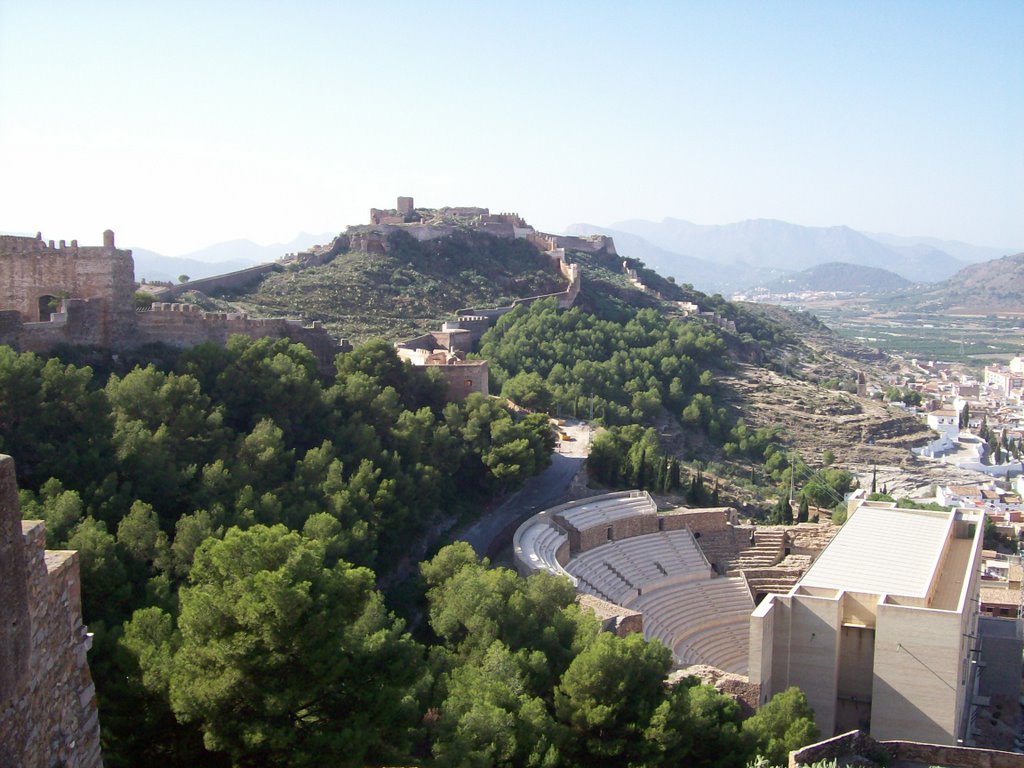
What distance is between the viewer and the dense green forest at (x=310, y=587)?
9.95 metres

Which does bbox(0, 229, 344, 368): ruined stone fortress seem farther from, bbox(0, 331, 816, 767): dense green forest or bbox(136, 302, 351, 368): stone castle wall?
bbox(0, 331, 816, 767): dense green forest

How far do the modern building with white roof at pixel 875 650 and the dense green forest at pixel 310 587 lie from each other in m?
1.93

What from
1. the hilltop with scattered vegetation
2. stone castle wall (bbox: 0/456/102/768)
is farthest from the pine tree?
stone castle wall (bbox: 0/456/102/768)

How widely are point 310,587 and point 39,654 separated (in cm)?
386

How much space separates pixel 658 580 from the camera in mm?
23922

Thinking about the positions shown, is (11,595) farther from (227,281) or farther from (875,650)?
(227,281)

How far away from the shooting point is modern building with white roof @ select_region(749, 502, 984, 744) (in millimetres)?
16375

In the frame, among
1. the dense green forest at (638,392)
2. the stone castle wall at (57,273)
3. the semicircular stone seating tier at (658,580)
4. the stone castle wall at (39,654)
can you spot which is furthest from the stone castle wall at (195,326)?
the stone castle wall at (39,654)

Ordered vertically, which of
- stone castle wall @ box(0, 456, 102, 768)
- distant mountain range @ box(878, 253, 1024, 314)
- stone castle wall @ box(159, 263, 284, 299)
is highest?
stone castle wall @ box(159, 263, 284, 299)

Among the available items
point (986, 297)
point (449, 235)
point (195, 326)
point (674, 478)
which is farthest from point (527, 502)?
point (986, 297)

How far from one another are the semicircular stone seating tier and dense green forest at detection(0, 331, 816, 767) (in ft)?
7.01

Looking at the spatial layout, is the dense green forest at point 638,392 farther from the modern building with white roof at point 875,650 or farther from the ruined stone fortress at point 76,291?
the ruined stone fortress at point 76,291

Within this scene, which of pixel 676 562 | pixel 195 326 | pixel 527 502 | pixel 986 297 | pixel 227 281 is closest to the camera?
pixel 195 326

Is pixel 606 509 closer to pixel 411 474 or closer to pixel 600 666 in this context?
pixel 411 474
